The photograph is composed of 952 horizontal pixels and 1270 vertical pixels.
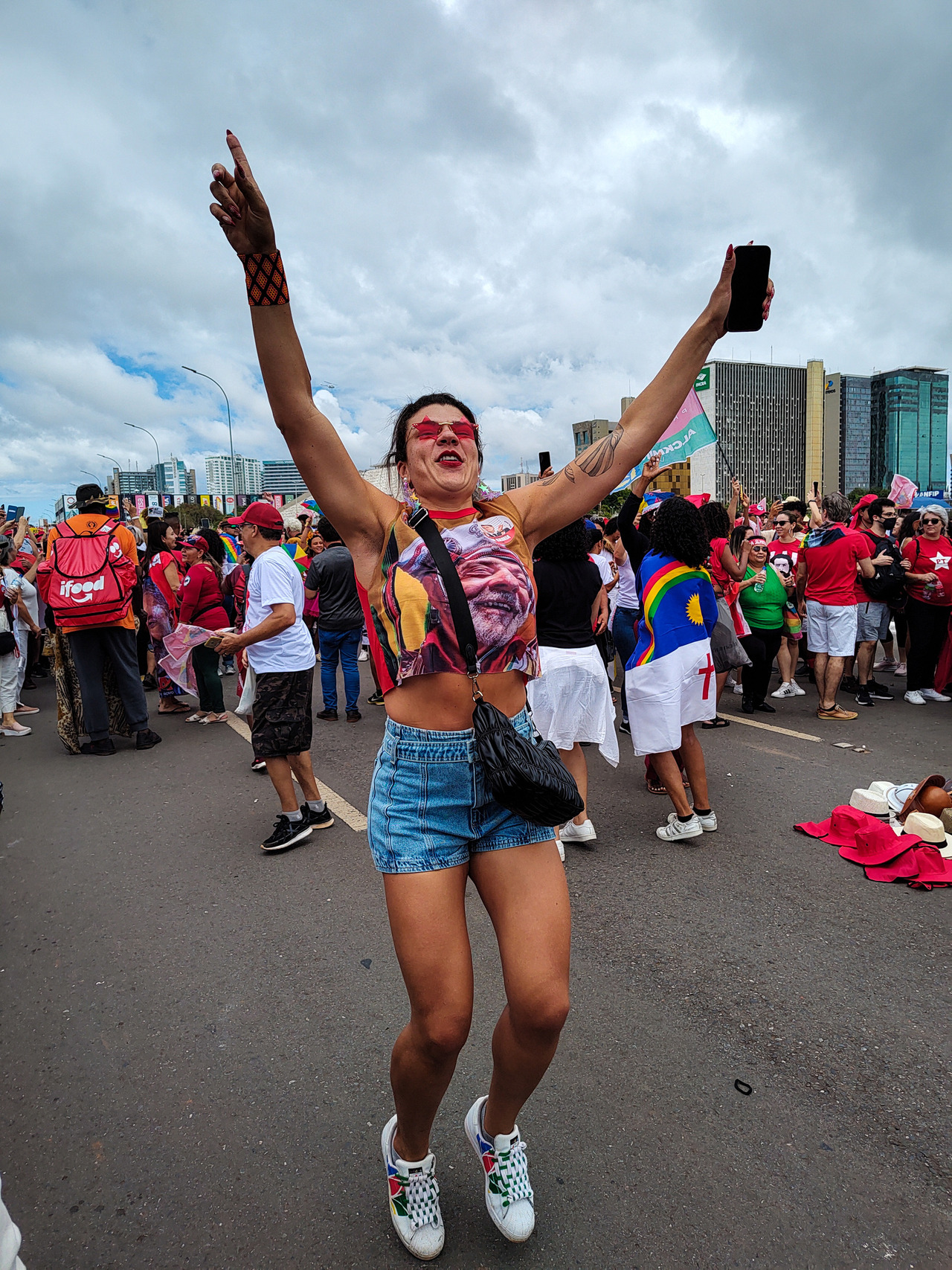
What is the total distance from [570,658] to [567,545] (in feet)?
2.18


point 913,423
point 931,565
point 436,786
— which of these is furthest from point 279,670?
point 913,423

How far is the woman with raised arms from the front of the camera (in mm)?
1729

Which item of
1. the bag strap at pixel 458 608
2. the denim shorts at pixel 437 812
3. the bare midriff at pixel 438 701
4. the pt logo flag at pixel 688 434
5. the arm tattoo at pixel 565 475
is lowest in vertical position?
the denim shorts at pixel 437 812

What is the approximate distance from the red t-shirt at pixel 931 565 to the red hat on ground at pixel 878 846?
4592 millimetres

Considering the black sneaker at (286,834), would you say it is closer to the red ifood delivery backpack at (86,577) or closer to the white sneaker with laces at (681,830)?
the white sneaker with laces at (681,830)

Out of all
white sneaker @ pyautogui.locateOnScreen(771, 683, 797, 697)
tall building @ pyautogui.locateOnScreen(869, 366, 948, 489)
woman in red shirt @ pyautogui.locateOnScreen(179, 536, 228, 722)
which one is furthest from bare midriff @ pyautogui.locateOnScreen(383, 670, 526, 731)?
tall building @ pyautogui.locateOnScreen(869, 366, 948, 489)

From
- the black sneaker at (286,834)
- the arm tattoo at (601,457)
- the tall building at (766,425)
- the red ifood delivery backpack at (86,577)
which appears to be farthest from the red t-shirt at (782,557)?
the tall building at (766,425)

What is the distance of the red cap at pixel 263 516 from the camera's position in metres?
4.59

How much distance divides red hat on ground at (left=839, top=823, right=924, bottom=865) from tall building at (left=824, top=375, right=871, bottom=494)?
11687 cm

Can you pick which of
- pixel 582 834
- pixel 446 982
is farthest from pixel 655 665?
pixel 446 982

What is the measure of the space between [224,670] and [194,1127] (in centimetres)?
972

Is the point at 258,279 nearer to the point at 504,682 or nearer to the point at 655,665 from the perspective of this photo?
the point at 504,682

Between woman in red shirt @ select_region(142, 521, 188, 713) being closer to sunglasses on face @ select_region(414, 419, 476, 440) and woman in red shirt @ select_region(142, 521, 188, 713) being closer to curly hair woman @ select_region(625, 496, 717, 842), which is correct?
curly hair woman @ select_region(625, 496, 717, 842)

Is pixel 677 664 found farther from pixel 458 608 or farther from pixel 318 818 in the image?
pixel 458 608
